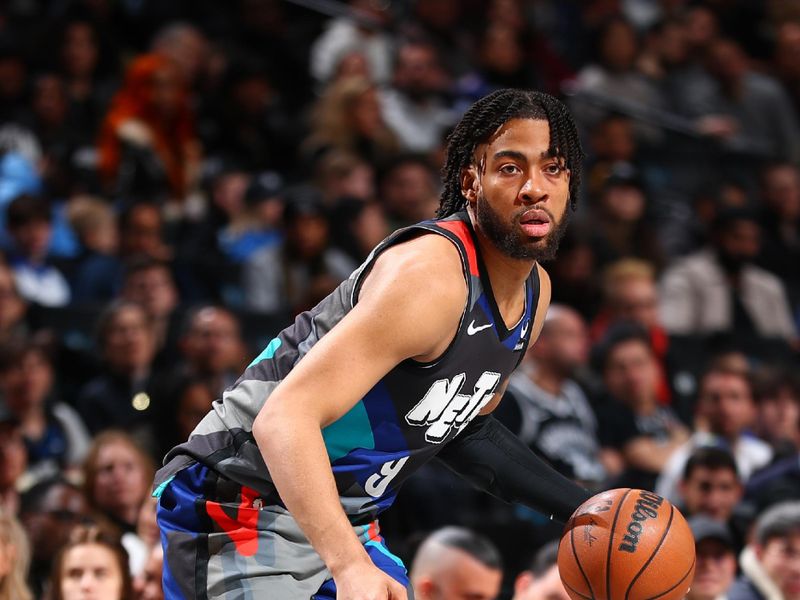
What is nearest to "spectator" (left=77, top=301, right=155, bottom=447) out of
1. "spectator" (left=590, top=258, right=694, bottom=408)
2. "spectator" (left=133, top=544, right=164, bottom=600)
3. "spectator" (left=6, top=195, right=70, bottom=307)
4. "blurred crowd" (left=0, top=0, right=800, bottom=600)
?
"blurred crowd" (left=0, top=0, right=800, bottom=600)

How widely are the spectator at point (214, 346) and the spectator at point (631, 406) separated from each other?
75.7 inches

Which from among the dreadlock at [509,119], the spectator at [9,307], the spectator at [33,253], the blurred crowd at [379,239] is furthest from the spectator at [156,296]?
the dreadlock at [509,119]

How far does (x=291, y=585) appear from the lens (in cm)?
291

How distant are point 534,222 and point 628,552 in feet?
2.53

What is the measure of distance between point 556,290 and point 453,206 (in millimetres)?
4846

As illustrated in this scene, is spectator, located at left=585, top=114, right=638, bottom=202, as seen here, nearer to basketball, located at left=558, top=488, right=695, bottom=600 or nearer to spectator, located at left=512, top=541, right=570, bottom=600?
spectator, located at left=512, top=541, right=570, bottom=600

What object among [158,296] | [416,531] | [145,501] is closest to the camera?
[145,501]

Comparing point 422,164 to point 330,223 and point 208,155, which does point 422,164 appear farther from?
point 208,155

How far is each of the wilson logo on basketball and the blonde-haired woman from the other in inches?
92.1

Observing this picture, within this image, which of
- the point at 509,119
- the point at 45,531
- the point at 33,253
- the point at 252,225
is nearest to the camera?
the point at 509,119

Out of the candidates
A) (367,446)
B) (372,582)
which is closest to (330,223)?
(367,446)

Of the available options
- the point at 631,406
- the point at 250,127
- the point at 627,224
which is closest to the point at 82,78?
the point at 250,127

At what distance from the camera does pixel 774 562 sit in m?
5.11

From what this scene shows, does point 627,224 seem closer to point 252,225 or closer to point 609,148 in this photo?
point 609,148
